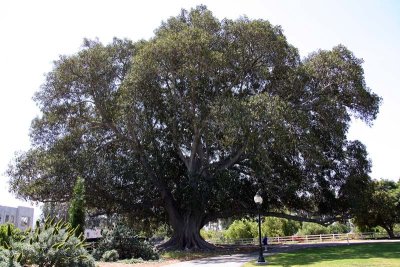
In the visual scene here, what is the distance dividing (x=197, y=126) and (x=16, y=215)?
51382 millimetres

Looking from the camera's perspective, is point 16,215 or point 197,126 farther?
point 16,215

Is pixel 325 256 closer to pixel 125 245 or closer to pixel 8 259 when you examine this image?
pixel 125 245

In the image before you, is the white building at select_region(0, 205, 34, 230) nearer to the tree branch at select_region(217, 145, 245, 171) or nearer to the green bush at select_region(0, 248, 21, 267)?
the tree branch at select_region(217, 145, 245, 171)

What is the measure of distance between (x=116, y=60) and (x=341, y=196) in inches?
869

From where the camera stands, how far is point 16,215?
66625 millimetres

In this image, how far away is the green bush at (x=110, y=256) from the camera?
793 inches

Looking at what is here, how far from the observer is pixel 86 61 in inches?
1203

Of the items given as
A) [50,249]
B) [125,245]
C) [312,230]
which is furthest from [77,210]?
[312,230]

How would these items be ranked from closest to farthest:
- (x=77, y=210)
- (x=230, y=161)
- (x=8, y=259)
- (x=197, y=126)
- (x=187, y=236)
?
1. (x=8, y=259)
2. (x=77, y=210)
3. (x=197, y=126)
4. (x=187, y=236)
5. (x=230, y=161)

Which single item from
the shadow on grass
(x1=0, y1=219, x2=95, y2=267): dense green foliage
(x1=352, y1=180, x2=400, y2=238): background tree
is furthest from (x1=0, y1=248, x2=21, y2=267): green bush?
(x1=352, y1=180, x2=400, y2=238): background tree

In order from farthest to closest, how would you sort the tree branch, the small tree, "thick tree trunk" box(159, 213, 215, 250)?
the tree branch, "thick tree trunk" box(159, 213, 215, 250), the small tree

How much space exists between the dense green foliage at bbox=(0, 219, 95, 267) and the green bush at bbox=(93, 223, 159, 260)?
893cm

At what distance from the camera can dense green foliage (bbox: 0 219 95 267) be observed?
11523 mm

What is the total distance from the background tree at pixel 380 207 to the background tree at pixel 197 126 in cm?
177
